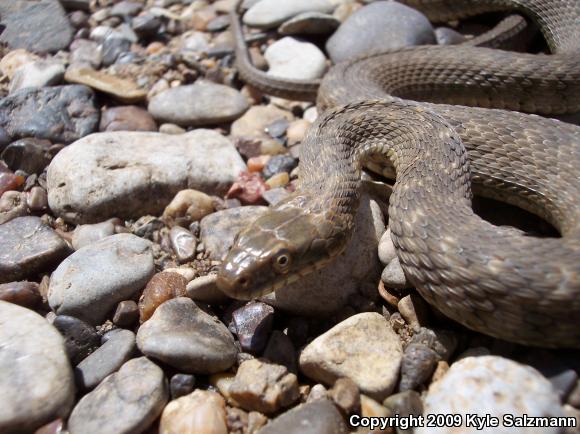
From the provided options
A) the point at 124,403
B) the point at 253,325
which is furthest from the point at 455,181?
the point at 124,403

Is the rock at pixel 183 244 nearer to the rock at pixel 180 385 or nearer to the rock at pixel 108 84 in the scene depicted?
the rock at pixel 180 385

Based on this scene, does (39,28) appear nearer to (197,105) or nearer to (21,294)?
(197,105)

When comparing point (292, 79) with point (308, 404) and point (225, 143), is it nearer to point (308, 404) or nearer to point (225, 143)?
point (225, 143)

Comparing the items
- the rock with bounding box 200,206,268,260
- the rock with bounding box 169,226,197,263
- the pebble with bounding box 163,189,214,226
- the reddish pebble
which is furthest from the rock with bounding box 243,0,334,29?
the rock with bounding box 169,226,197,263

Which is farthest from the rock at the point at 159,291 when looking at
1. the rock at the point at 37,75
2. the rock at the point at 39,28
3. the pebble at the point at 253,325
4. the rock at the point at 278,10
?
the rock at the point at 39,28

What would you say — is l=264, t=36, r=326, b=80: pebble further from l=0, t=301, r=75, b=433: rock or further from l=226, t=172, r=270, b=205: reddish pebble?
l=0, t=301, r=75, b=433: rock

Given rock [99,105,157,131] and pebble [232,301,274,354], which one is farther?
rock [99,105,157,131]

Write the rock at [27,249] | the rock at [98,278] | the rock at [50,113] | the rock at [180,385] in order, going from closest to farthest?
the rock at [180,385], the rock at [98,278], the rock at [27,249], the rock at [50,113]

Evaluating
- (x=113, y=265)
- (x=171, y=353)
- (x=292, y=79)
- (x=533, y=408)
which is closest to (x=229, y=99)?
(x=292, y=79)
